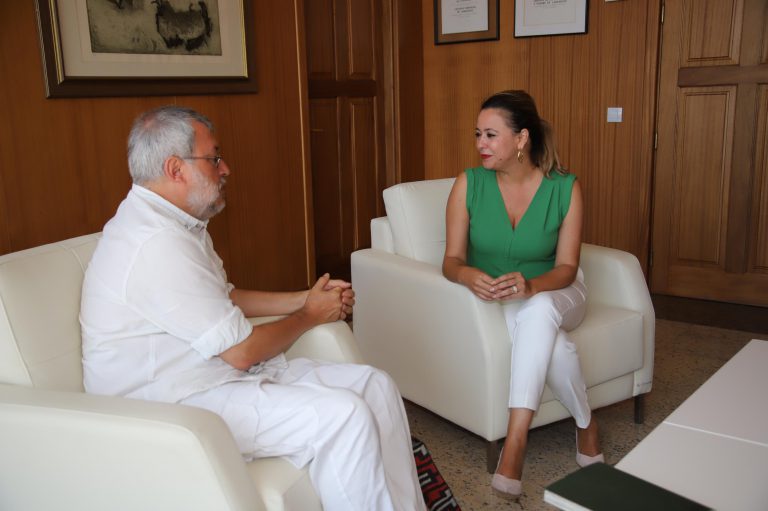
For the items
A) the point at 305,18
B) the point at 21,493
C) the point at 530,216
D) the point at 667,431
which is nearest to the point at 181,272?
the point at 21,493

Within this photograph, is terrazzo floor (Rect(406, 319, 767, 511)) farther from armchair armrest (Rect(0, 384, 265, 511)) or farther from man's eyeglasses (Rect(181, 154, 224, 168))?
man's eyeglasses (Rect(181, 154, 224, 168))

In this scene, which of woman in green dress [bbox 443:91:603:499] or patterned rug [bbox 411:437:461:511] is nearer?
patterned rug [bbox 411:437:461:511]

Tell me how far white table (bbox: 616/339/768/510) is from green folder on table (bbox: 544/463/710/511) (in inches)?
2.5

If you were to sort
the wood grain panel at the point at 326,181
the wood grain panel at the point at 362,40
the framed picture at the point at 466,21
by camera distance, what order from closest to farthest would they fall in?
the wood grain panel at the point at 326,181 < the wood grain panel at the point at 362,40 < the framed picture at the point at 466,21

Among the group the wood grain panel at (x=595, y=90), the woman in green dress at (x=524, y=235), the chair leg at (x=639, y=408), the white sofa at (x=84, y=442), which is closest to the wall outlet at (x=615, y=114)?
the wood grain panel at (x=595, y=90)

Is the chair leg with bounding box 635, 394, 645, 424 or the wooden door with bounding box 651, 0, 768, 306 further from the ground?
the wooden door with bounding box 651, 0, 768, 306

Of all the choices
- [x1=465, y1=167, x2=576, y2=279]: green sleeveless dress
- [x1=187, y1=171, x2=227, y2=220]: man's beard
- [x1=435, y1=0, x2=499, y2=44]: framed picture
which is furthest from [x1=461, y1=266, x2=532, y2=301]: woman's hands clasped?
[x1=435, y1=0, x2=499, y2=44]: framed picture

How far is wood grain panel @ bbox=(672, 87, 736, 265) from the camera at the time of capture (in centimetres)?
367

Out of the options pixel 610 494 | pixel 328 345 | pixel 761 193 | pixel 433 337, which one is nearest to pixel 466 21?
pixel 761 193

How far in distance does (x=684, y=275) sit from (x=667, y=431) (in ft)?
8.29

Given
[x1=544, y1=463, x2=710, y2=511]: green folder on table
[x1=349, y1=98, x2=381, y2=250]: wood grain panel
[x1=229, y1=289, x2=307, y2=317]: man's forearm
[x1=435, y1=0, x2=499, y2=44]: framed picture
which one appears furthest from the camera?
[x1=435, y1=0, x2=499, y2=44]: framed picture

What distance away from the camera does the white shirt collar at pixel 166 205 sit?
1692mm

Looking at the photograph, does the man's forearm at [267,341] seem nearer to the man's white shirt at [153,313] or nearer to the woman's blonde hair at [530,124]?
the man's white shirt at [153,313]

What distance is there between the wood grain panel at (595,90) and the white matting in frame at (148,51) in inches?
68.4
